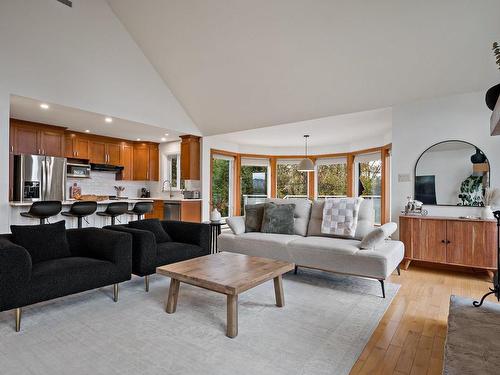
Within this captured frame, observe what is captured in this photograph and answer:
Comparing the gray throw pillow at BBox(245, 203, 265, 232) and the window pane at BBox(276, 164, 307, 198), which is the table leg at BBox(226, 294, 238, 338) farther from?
the window pane at BBox(276, 164, 307, 198)

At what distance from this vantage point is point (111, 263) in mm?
2789

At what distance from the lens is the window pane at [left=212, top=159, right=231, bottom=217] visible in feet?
26.5

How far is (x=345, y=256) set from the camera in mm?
3234

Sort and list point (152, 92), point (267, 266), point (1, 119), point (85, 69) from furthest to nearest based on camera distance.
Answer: point (152, 92)
point (85, 69)
point (1, 119)
point (267, 266)

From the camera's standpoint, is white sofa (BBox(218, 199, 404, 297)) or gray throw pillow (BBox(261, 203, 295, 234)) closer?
white sofa (BBox(218, 199, 404, 297))

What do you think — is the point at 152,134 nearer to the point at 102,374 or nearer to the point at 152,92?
the point at 152,92

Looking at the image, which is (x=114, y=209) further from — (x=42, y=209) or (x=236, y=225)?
(x=236, y=225)

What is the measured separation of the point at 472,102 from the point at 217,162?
5639 millimetres

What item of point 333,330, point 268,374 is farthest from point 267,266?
point 268,374

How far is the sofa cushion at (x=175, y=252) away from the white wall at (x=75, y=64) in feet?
7.03

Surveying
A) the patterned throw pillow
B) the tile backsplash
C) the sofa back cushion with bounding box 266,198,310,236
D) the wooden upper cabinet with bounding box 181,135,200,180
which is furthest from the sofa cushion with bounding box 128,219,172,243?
the tile backsplash

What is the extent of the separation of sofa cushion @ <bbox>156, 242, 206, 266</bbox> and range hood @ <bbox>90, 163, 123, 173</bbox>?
12.5 feet

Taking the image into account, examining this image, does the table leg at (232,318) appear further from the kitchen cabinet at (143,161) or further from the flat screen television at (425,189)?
the kitchen cabinet at (143,161)

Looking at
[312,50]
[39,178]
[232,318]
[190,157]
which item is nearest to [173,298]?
[232,318]
